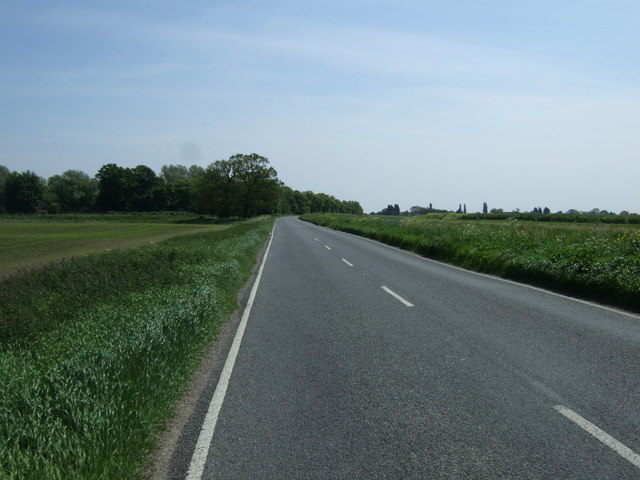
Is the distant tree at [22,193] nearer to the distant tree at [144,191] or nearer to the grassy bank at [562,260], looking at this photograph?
the distant tree at [144,191]

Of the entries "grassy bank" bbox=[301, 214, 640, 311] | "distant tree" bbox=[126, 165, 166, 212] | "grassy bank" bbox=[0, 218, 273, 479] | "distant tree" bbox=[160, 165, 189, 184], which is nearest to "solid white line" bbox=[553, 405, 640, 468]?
"grassy bank" bbox=[0, 218, 273, 479]

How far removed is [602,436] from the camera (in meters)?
3.46

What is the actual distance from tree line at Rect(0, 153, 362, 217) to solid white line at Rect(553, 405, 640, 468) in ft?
298

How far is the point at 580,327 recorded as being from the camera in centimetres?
689

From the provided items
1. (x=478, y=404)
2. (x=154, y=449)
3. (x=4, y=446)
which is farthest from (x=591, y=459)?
(x=4, y=446)

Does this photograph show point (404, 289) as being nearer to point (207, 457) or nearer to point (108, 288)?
point (108, 288)

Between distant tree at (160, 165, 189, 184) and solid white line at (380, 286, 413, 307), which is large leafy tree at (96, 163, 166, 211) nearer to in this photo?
distant tree at (160, 165, 189, 184)

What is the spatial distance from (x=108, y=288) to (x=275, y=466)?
253 inches

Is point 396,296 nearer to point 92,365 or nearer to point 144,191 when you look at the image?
point 92,365

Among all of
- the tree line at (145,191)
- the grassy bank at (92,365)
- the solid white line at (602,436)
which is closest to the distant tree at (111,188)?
the tree line at (145,191)

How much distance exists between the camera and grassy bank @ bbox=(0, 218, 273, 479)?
9.52 feet

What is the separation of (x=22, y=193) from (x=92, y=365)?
116 m

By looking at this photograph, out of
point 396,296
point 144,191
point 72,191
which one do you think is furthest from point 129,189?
point 396,296

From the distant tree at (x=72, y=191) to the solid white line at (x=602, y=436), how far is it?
122163mm
